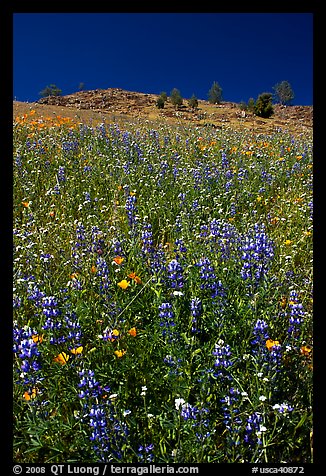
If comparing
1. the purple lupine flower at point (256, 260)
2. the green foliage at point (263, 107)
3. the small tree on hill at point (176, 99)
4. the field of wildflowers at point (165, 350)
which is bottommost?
the field of wildflowers at point (165, 350)

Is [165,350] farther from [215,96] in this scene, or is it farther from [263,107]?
[215,96]

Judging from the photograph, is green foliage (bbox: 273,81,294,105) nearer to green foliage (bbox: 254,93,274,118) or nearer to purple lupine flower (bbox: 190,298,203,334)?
green foliage (bbox: 254,93,274,118)

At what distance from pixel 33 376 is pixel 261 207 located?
3.53 m

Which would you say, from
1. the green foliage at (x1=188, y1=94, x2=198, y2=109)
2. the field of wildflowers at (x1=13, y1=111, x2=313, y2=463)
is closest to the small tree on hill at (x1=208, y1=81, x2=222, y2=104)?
the green foliage at (x1=188, y1=94, x2=198, y2=109)

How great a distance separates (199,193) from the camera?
182 inches

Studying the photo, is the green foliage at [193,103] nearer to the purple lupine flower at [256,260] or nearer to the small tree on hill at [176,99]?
the small tree on hill at [176,99]

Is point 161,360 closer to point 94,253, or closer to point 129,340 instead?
point 129,340

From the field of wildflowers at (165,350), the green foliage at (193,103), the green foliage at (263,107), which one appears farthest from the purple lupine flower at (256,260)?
the green foliage at (193,103)

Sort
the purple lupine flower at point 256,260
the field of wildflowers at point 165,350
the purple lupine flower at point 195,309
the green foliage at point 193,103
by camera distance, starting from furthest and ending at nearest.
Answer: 1. the green foliage at point 193,103
2. the purple lupine flower at point 256,260
3. the purple lupine flower at point 195,309
4. the field of wildflowers at point 165,350

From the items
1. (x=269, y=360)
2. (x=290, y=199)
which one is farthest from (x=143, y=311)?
(x=290, y=199)

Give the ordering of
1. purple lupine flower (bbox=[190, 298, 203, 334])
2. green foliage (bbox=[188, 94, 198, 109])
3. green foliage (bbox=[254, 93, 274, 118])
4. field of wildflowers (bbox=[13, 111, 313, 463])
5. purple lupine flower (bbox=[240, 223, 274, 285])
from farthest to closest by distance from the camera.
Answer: green foliage (bbox=[188, 94, 198, 109])
green foliage (bbox=[254, 93, 274, 118])
purple lupine flower (bbox=[240, 223, 274, 285])
purple lupine flower (bbox=[190, 298, 203, 334])
field of wildflowers (bbox=[13, 111, 313, 463])

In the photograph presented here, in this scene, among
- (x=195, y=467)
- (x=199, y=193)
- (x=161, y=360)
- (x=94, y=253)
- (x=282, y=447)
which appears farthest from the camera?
(x=199, y=193)
